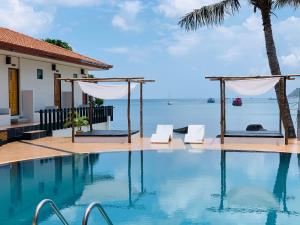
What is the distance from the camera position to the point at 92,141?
17516 millimetres

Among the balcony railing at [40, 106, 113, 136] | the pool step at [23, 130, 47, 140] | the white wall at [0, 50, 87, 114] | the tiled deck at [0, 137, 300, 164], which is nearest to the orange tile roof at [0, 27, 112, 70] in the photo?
the white wall at [0, 50, 87, 114]

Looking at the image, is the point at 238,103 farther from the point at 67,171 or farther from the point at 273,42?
the point at 67,171

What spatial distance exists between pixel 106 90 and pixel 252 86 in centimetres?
557

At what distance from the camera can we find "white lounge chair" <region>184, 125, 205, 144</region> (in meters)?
17.1

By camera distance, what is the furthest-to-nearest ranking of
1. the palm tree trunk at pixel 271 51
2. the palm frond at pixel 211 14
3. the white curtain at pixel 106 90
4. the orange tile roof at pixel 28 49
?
1. the palm frond at pixel 211 14
2. the palm tree trunk at pixel 271 51
3. the white curtain at pixel 106 90
4. the orange tile roof at pixel 28 49

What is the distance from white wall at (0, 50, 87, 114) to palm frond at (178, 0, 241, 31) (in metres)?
7.20

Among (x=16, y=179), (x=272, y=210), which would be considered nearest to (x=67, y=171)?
(x=16, y=179)

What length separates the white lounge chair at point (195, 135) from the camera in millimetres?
17150

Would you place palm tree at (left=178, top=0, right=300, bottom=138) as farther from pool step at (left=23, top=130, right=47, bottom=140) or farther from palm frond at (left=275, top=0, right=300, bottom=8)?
pool step at (left=23, top=130, right=47, bottom=140)

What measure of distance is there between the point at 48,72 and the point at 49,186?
1294cm

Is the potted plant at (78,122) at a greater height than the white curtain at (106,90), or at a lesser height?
lesser

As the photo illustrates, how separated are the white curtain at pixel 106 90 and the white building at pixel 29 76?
2826 millimetres

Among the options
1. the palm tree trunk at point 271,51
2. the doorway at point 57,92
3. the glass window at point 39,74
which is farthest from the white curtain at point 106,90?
the palm tree trunk at point 271,51

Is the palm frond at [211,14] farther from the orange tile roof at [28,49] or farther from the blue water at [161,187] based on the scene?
the blue water at [161,187]
